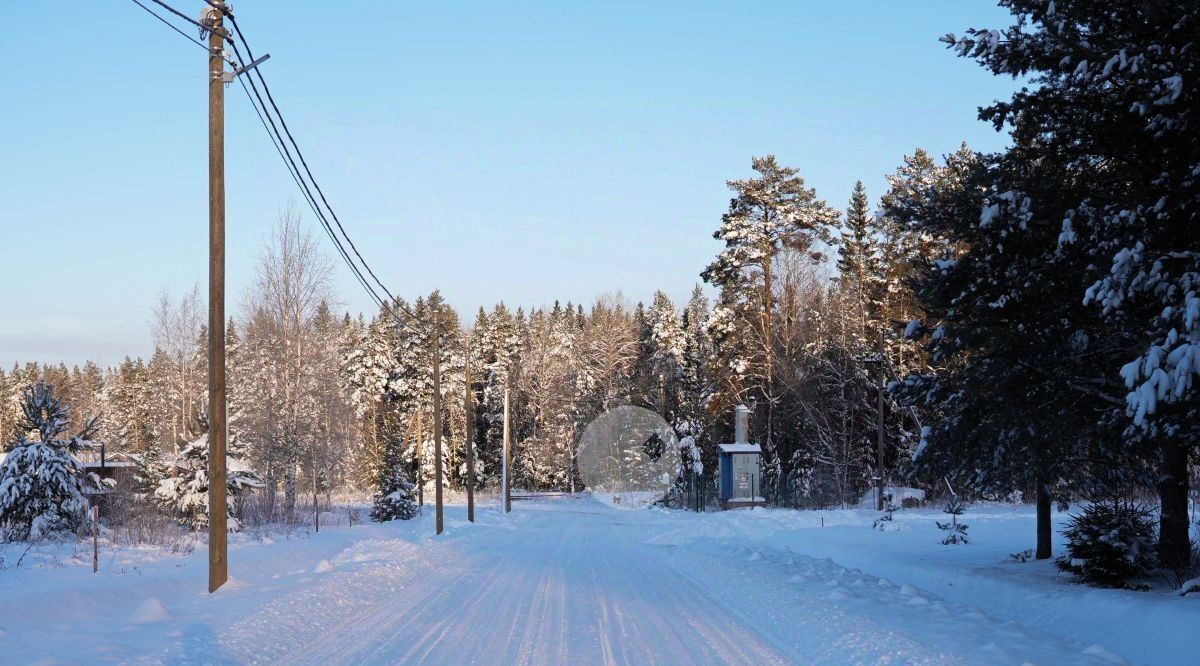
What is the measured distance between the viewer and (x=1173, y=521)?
11.9 m

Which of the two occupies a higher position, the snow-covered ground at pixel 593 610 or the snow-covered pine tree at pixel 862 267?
the snow-covered pine tree at pixel 862 267

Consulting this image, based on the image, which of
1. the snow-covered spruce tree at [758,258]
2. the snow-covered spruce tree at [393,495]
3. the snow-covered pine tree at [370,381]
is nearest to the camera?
the snow-covered spruce tree at [393,495]

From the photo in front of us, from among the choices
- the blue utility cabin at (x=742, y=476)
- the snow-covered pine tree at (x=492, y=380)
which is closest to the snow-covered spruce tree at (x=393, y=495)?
the blue utility cabin at (x=742, y=476)

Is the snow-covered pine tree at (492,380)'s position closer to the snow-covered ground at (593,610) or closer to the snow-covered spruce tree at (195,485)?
the snow-covered spruce tree at (195,485)

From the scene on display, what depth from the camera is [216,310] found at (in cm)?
1278

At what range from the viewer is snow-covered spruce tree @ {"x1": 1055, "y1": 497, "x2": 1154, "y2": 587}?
11.7m

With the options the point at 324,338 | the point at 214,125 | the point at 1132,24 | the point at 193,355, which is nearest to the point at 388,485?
the point at 324,338

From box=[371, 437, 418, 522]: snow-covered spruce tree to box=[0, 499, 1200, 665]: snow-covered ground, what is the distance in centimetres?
1902

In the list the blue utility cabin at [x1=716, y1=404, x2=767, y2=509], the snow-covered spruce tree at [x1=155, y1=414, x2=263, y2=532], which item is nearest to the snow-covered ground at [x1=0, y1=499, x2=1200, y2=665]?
the snow-covered spruce tree at [x1=155, y1=414, x2=263, y2=532]

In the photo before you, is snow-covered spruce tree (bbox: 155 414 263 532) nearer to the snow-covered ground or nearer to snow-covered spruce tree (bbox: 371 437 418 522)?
the snow-covered ground

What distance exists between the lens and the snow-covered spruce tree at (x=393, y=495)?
39.7 metres

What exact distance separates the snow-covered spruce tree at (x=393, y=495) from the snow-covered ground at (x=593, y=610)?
749 inches

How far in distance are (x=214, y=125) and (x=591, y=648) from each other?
9546 mm

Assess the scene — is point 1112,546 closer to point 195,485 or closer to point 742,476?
point 195,485
